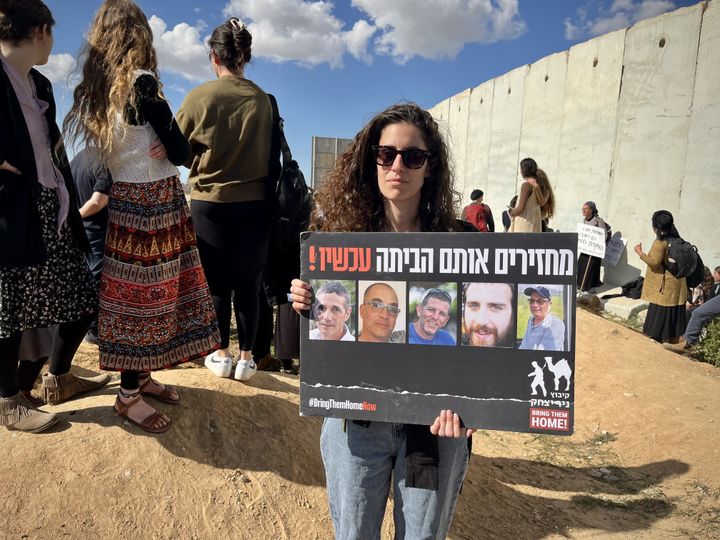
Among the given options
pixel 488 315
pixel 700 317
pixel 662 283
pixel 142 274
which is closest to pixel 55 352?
pixel 142 274

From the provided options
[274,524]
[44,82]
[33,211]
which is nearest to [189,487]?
[274,524]

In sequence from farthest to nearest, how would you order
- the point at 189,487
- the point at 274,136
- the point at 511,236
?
the point at 274,136 → the point at 189,487 → the point at 511,236

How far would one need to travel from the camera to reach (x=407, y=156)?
65.4 inches

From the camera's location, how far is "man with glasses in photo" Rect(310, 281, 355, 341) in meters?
1.50

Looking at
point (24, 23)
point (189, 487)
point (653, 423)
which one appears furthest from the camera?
point (653, 423)

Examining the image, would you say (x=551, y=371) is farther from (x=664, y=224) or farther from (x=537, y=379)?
(x=664, y=224)

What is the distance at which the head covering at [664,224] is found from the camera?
6715 mm

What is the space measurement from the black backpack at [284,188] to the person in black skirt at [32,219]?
97cm

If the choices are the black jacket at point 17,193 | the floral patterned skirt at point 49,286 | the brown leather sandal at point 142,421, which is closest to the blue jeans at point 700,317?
the brown leather sandal at point 142,421

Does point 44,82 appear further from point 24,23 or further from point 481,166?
point 481,166

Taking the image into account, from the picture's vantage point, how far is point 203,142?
2818 mm

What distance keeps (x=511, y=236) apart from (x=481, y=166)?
14598 millimetres

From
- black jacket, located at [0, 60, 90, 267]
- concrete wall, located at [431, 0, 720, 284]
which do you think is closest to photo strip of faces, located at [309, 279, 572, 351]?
black jacket, located at [0, 60, 90, 267]

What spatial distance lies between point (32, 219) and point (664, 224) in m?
7.07
